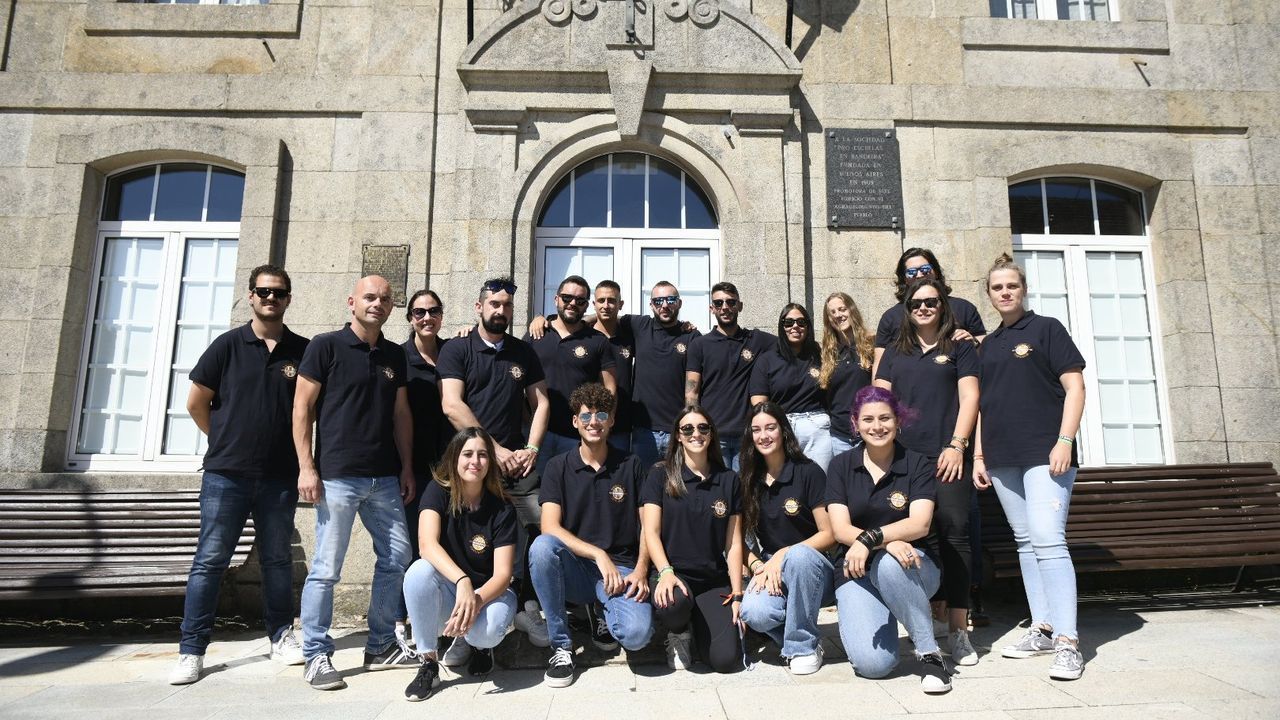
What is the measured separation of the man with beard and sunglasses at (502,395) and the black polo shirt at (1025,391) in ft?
8.22

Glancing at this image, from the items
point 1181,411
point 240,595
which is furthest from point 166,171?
point 1181,411

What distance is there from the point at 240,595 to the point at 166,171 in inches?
152

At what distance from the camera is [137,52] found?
21.5ft

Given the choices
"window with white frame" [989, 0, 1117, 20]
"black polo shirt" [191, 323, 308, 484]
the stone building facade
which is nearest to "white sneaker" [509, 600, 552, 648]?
"black polo shirt" [191, 323, 308, 484]

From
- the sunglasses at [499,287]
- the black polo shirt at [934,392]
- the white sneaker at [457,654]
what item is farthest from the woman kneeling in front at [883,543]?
the sunglasses at [499,287]

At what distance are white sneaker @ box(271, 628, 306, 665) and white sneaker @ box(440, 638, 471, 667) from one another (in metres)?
0.92

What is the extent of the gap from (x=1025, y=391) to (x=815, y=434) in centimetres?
121

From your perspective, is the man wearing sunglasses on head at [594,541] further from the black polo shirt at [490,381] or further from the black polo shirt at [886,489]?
the black polo shirt at [886,489]

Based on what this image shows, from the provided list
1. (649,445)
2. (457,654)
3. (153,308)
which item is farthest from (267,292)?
(153,308)

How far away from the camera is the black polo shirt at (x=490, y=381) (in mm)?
4309

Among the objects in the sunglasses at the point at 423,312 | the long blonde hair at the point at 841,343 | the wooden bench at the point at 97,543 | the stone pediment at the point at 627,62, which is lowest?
the wooden bench at the point at 97,543

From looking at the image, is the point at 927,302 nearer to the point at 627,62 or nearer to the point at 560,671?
the point at 560,671

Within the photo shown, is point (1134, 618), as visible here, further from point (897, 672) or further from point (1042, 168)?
point (1042, 168)

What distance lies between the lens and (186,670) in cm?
384
